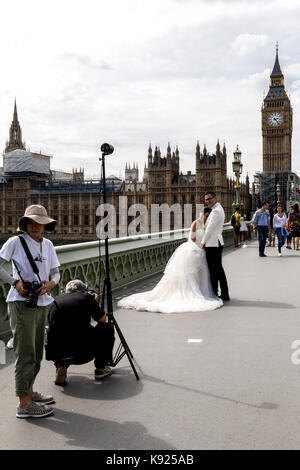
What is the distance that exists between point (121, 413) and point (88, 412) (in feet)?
0.83

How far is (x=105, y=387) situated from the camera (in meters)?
4.28

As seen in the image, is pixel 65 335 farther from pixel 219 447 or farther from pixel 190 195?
pixel 190 195

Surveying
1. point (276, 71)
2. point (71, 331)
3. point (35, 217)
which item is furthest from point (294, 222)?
point (276, 71)

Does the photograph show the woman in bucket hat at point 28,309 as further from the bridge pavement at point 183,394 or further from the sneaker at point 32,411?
the bridge pavement at point 183,394

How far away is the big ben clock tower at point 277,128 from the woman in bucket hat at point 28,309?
12487cm

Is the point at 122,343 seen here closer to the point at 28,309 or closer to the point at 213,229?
the point at 28,309

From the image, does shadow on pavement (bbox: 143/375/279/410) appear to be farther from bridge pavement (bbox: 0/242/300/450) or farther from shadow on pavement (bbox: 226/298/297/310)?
shadow on pavement (bbox: 226/298/297/310)

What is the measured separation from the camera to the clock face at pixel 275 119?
12594cm

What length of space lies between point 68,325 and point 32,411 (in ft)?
2.73

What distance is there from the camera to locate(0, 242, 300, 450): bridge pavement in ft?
10.7

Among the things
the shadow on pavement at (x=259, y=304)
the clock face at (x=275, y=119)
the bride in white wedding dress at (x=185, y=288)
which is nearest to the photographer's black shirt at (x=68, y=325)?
the bride in white wedding dress at (x=185, y=288)

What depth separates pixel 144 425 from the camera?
3.47 meters
